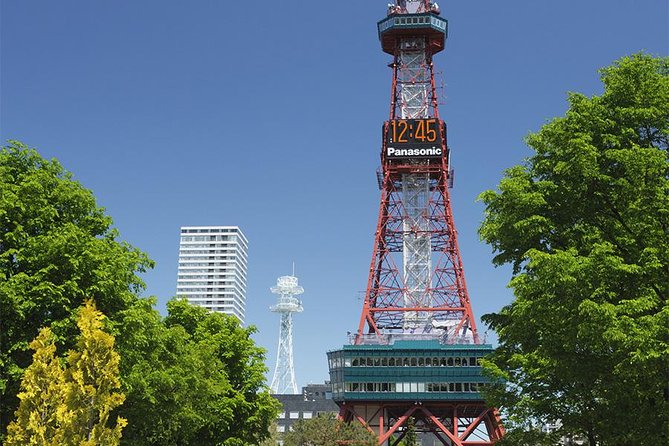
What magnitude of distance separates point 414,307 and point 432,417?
17.0 meters

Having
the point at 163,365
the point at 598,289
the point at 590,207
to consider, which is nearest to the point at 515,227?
the point at 590,207

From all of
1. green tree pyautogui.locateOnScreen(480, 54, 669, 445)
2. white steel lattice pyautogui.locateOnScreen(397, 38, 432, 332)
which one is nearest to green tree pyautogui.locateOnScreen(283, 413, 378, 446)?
green tree pyautogui.locateOnScreen(480, 54, 669, 445)

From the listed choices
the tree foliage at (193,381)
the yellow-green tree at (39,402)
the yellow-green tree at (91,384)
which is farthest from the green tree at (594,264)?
the tree foliage at (193,381)

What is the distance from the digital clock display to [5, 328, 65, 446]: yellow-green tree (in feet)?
317

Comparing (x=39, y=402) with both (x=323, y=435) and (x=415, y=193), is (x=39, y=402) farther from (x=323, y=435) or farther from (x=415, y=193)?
(x=415, y=193)

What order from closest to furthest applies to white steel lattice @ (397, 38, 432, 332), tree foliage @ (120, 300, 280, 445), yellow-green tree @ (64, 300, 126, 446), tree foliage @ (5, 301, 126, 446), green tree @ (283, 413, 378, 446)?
tree foliage @ (5, 301, 126, 446) → yellow-green tree @ (64, 300, 126, 446) → tree foliage @ (120, 300, 280, 445) → green tree @ (283, 413, 378, 446) → white steel lattice @ (397, 38, 432, 332)

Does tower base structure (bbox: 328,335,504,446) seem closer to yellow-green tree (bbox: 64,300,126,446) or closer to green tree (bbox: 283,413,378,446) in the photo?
green tree (bbox: 283,413,378,446)

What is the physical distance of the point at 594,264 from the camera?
22.4m

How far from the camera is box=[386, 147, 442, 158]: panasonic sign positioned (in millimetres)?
116750

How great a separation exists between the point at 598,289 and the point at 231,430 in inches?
1625

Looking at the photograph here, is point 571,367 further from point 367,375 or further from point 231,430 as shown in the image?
point 367,375

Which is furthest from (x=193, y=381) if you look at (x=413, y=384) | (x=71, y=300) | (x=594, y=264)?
(x=413, y=384)

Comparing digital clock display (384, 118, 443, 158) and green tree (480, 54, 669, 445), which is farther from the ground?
digital clock display (384, 118, 443, 158)

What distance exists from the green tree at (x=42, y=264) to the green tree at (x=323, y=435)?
2976cm
